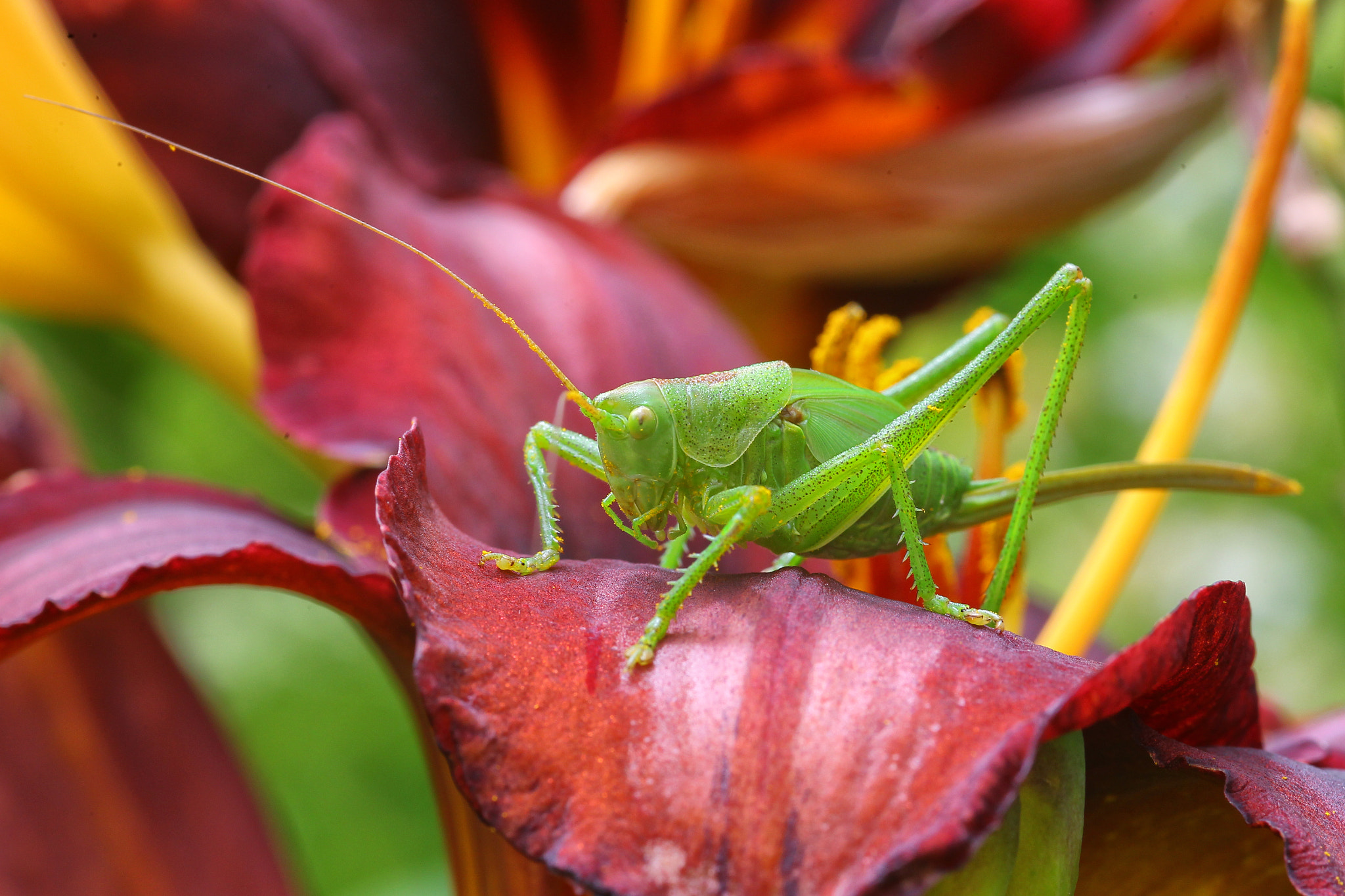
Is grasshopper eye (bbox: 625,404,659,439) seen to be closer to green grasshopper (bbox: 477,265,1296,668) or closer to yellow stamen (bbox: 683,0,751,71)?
green grasshopper (bbox: 477,265,1296,668)

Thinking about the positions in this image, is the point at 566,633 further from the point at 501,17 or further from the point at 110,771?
the point at 501,17

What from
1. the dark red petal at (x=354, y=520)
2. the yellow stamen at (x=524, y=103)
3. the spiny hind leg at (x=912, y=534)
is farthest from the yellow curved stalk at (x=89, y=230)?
the spiny hind leg at (x=912, y=534)

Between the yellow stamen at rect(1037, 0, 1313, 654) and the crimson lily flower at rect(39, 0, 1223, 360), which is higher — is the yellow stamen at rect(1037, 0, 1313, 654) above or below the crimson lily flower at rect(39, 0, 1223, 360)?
below

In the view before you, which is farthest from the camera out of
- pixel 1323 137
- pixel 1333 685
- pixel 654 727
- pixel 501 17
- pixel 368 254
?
pixel 1333 685

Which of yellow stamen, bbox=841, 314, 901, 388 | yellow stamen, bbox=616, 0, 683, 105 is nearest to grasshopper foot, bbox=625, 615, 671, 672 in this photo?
yellow stamen, bbox=841, 314, 901, 388

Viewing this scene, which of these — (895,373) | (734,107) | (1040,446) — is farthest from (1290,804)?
(734,107)

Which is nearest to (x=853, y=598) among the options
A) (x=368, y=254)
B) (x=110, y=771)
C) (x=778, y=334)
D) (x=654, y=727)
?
(x=654, y=727)
